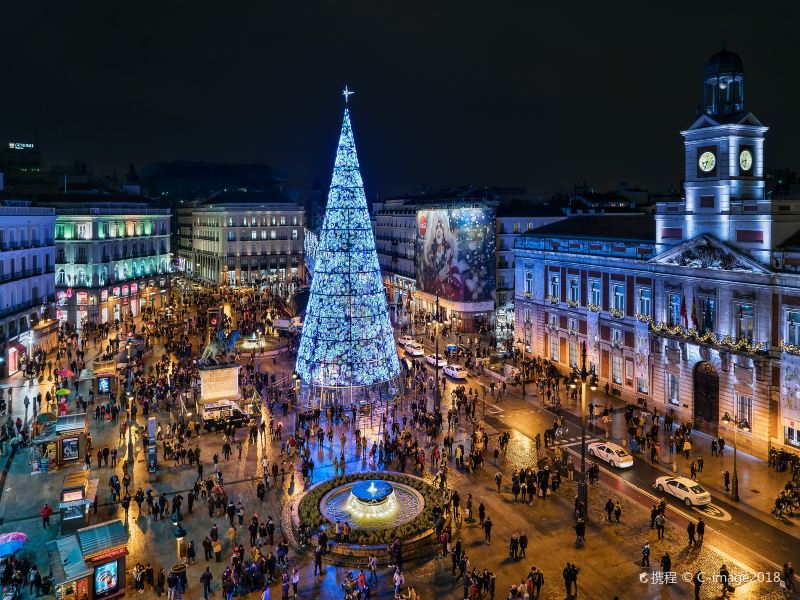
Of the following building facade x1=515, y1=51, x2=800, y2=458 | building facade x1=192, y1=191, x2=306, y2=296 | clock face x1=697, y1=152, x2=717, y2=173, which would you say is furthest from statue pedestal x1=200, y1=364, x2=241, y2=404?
building facade x1=192, y1=191, x2=306, y2=296

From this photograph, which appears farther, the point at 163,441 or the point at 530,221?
the point at 530,221

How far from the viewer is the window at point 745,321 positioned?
33.5 m

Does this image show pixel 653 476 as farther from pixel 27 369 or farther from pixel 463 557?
pixel 27 369

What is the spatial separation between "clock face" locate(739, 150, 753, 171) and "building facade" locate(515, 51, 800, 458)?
Result: 0.18 ft

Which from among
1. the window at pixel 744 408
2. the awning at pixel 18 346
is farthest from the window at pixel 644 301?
the awning at pixel 18 346

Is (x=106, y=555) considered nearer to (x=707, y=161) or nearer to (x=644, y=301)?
(x=644, y=301)

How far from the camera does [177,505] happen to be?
2612cm

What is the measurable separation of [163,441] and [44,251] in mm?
32349

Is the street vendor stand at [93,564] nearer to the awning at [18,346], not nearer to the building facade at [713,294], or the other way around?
the building facade at [713,294]

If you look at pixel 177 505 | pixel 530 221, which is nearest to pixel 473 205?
pixel 530 221

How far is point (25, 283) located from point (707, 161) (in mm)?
51656

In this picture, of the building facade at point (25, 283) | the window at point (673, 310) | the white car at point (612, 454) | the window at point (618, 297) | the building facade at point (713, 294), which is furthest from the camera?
the building facade at point (25, 283)

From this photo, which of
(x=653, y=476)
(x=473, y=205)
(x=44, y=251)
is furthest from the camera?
(x=473, y=205)

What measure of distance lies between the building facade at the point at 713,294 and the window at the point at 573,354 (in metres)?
1.57
